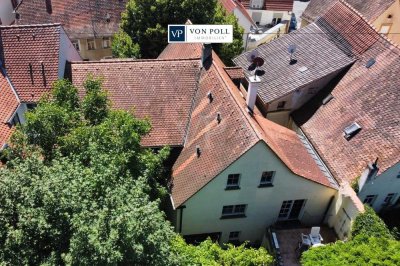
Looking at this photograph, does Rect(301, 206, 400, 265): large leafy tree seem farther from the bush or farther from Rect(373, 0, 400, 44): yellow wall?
Rect(373, 0, 400, 44): yellow wall

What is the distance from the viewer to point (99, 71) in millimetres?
30891

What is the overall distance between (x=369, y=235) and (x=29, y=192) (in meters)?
19.2

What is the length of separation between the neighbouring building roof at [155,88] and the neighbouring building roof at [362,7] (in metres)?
21.2

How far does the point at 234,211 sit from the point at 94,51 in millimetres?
31306

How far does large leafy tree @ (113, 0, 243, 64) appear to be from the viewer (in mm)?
38938

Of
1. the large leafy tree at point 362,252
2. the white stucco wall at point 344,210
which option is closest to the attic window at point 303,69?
the white stucco wall at point 344,210

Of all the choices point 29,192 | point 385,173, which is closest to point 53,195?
point 29,192

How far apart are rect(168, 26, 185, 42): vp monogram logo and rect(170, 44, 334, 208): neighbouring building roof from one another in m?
3.08

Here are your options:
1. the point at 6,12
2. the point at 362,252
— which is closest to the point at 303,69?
the point at 362,252

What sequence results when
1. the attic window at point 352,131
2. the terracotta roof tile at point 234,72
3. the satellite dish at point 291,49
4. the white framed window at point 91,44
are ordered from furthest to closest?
the white framed window at point 91,44
the satellite dish at point 291,49
the terracotta roof tile at point 234,72
the attic window at point 352,131

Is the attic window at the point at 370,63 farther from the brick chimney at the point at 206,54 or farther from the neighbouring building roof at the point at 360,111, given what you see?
the brick chimney at the point at 206,54

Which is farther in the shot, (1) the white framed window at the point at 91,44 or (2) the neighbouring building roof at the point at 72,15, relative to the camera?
(1) the white framed window at the point at 91,44

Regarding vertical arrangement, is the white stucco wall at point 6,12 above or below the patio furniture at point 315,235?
above

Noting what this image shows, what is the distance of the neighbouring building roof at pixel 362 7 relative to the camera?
45938 millimetres
